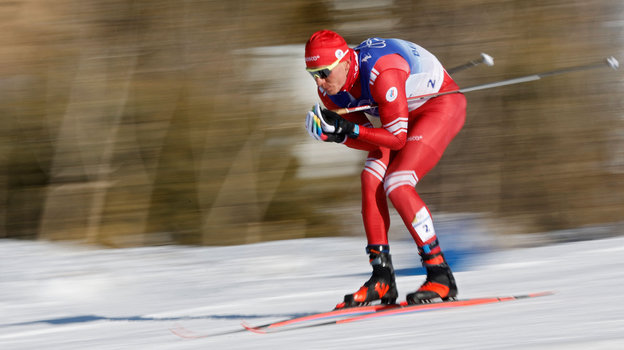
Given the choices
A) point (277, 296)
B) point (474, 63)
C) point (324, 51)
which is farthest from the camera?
point (277, 296)

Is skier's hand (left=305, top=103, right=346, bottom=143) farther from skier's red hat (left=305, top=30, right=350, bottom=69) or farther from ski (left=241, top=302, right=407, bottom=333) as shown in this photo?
ski (left=241, top=302, right=407, bottom=333)

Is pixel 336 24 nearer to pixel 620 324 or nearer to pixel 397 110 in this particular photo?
pixel 397 110

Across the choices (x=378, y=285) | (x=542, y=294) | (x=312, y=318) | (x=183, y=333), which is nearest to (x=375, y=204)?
(x=378, y=285)

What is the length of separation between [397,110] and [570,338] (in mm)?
1338

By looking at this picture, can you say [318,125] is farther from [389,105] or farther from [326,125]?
[389,105]

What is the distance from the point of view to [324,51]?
3.76 m

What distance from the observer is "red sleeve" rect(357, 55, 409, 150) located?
373 centimetres

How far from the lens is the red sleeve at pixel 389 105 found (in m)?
3.73

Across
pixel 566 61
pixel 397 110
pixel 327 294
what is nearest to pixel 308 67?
pixel 397 110

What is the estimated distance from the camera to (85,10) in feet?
29.8

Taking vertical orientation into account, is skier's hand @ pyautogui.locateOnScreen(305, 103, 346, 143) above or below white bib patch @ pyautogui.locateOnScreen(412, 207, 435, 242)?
above

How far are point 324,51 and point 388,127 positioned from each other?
45 centimetres

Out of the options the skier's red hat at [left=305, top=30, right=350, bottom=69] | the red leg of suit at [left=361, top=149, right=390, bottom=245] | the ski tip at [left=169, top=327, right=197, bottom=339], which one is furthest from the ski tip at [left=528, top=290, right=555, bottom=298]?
the ski tip at [left=169, top=327, right=197, bottom=339]

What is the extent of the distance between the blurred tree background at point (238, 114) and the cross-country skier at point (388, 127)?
4.83 m
